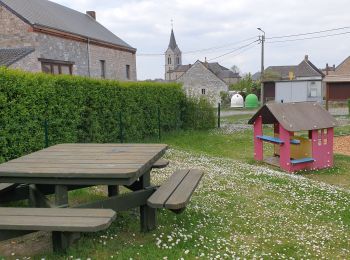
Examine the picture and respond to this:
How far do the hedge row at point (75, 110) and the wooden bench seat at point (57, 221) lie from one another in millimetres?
4220

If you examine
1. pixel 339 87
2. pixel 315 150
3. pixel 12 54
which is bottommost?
pixel 315 150

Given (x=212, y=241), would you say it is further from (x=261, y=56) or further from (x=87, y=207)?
(x=261, y=56)

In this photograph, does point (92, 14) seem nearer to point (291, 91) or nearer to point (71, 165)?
point (291, 91)

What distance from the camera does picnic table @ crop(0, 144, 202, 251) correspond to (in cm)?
343

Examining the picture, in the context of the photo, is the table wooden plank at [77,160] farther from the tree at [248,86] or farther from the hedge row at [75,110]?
the tree at [248,86]

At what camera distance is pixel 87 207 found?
4035 mm

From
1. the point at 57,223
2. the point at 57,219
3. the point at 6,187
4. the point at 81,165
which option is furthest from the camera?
the point at 6,187

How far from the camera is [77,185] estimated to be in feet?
14.5

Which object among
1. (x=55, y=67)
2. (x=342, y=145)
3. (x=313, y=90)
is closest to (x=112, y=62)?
(x=55, y=67)

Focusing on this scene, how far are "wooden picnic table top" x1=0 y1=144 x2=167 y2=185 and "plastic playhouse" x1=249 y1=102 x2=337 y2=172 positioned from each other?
6.11m

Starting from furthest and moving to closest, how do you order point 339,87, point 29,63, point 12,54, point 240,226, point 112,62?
point 339,87
point 112,62
point 29,63
point 12,54
point 240,226

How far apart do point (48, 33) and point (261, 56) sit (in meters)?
24.5

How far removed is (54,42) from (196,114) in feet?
27.7

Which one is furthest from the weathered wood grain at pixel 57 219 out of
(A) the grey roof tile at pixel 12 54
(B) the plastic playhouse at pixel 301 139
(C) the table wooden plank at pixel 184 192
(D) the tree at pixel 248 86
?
(D) the tree at pixel 248 86
